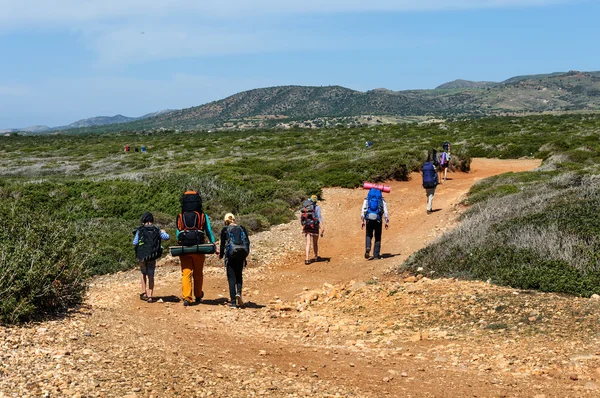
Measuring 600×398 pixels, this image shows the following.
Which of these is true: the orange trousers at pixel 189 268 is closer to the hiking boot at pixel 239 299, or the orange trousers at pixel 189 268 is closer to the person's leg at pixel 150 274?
the person's leg at pixel 150 274

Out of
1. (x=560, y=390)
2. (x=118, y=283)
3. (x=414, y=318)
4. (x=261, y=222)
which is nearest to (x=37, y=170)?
(x=261, y=222)

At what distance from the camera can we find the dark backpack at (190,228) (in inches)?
367

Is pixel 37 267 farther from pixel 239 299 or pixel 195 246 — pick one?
pixel 239 299

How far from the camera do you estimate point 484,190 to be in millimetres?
18047

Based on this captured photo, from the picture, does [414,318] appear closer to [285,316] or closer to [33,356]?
[285,316]

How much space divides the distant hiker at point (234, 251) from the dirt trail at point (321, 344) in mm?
364

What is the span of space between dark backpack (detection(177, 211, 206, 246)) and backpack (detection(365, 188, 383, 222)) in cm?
461

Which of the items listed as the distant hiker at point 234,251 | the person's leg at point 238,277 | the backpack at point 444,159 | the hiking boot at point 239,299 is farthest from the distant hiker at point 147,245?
the backpack at point 444,159

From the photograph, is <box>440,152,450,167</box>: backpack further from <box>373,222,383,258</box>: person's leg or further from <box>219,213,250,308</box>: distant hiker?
<box>219,213,250,308</box>: distant hiker

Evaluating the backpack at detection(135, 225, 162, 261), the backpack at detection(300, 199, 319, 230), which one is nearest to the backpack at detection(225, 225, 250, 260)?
the backpack at detection(135, 225, 162, 261)

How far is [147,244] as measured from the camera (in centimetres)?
958

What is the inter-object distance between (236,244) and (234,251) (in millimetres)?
121

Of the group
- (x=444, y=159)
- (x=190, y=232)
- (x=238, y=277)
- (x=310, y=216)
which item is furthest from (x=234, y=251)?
(x=444, y=159)

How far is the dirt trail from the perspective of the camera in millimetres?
5520
